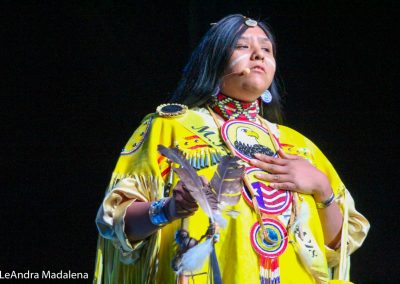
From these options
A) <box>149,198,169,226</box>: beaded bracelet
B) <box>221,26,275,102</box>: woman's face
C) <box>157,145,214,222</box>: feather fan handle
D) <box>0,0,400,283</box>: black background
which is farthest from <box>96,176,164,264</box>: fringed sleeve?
<box>0,0,400,283</box>: black background

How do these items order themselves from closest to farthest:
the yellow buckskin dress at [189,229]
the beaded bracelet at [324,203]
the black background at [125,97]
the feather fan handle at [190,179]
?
the feather fan handle at [190,179] < the yellow buckskin dress at [189,229] < the beaded bracelet at [324,203] < the black background at [125,97]

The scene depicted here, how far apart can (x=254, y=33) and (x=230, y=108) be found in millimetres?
260

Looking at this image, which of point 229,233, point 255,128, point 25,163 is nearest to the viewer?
point 229,233

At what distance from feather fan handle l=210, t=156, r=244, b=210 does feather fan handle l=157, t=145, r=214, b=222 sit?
5 cm

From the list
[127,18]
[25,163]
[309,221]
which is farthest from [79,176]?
[309,221]

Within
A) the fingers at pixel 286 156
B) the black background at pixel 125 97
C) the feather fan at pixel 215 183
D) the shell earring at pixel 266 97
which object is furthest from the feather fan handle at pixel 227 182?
the black background at pixel 125 97

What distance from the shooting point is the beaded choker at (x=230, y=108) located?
3.21 meters

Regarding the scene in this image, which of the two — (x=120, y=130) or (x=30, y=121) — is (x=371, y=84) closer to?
(x=120, y=130)

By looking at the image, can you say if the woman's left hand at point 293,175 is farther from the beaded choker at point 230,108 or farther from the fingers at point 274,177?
the beaded choker at point 230,108

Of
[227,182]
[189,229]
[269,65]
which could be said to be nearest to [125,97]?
[269,65]

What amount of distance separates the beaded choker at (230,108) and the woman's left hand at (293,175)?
0.20 m

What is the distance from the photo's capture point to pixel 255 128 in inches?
126

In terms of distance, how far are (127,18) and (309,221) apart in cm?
156

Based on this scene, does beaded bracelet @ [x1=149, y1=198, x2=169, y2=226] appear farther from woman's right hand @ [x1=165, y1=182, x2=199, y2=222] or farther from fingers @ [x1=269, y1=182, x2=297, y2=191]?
fingers @ [x1=269, y1=182, x2=297, y2=191]
